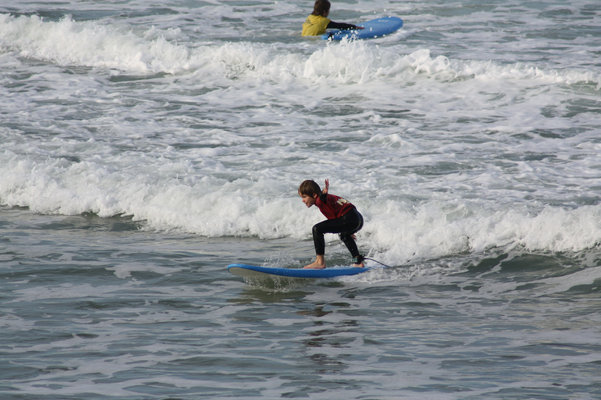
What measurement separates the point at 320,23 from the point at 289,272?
41.4 feet

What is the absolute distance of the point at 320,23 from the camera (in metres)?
19.5

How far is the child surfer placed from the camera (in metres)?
19.5

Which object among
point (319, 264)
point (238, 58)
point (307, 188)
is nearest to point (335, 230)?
point (319, 264)

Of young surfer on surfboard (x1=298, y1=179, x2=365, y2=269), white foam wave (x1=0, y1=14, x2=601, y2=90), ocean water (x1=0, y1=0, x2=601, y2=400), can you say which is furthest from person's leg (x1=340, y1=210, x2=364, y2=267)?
white foam wave (x1=0, y1=14, x2=601, y2=90)

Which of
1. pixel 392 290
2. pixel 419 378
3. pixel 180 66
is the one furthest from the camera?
pixel 180 66

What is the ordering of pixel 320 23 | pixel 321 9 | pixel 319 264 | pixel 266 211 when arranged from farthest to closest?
1. pixel 321 9
2. pixel 320 23
3. pixel 266 211
4. pixel 319 264

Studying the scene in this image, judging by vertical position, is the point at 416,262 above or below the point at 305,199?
below

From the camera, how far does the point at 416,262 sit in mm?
8812

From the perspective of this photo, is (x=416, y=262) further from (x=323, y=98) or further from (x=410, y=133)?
(x=323, y=98)

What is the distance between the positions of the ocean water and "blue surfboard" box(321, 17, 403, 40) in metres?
0.41

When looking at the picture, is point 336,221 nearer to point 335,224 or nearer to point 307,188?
point 335,224

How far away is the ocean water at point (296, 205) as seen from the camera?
5785 mm

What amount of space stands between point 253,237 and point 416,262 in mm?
2181

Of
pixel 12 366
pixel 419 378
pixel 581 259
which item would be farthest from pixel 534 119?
pixel 12 366
